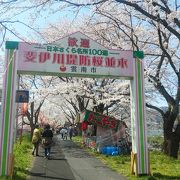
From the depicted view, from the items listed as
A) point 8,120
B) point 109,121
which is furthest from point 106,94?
point 8,120

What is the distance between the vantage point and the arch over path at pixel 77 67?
1046 cm

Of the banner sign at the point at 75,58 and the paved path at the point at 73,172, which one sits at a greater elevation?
the banner sign at the point at 75,58

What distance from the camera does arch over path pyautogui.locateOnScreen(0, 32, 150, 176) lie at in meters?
10.5

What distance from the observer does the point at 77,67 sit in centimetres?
1089

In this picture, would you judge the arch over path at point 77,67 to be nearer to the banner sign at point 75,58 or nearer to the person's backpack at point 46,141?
the banner sign at point 75,58

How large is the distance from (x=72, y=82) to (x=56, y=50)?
14.8m

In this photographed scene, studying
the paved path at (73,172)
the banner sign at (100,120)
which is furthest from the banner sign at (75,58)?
the banner sign at (100,120)

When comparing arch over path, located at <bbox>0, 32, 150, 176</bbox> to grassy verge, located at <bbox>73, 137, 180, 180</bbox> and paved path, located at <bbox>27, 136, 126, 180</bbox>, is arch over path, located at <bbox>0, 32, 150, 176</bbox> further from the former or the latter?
paved path, located at <bbox>27, 136, 126, 180</bbox>

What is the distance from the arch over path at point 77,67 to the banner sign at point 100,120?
7.25m

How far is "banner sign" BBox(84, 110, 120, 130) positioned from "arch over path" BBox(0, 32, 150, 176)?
23.8ft

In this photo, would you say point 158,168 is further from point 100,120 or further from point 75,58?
point 100,120

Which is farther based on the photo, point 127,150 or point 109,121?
point 109,121

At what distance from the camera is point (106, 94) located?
2206 centimetres

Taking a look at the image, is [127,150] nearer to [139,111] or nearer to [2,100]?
[139,111]
